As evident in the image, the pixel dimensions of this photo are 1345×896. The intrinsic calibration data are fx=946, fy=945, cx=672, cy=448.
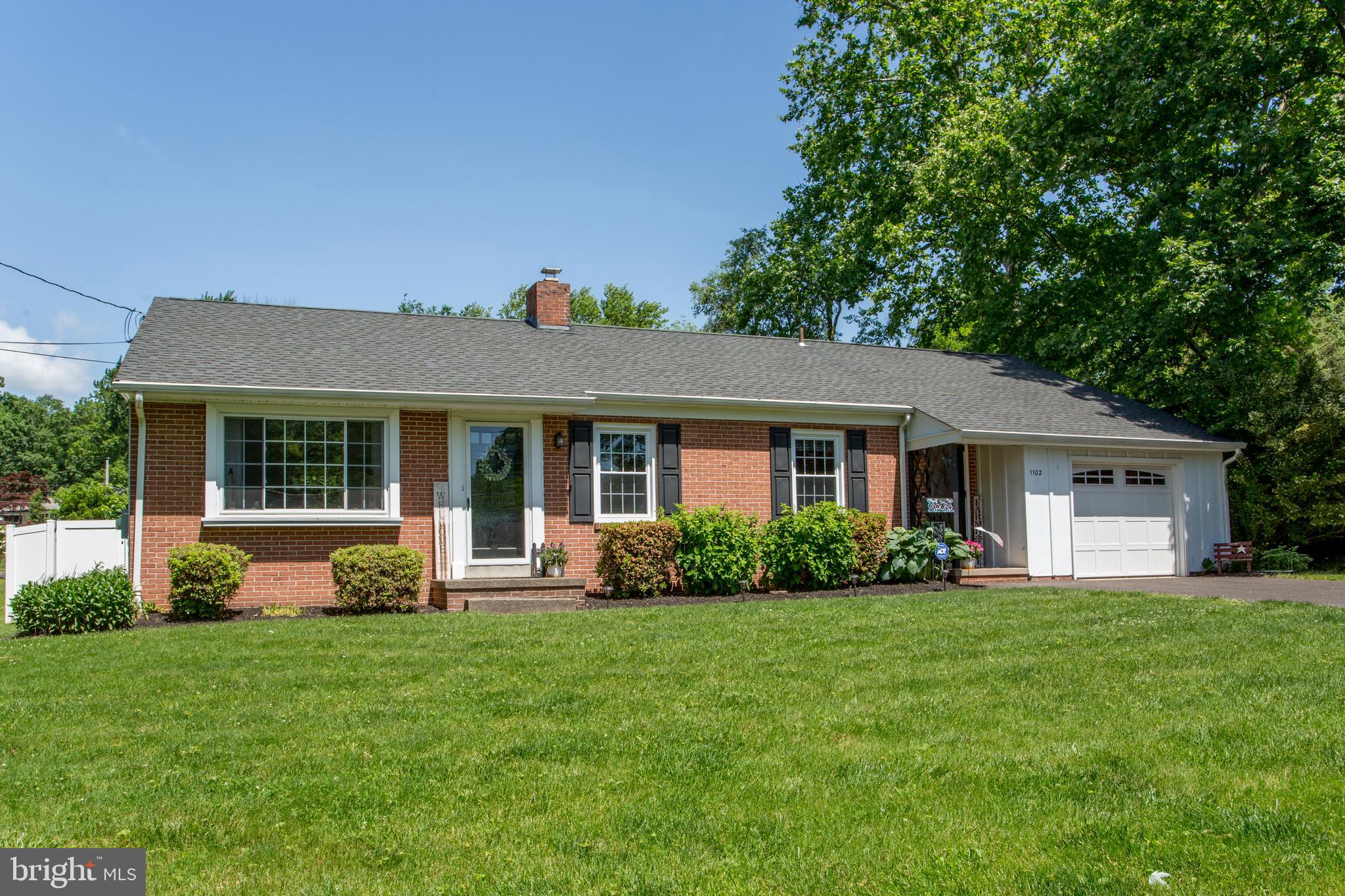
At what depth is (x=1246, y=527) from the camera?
18172 millimetres

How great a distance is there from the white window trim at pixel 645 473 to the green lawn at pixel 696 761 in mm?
5265

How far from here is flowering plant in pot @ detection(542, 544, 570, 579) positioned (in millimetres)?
13219

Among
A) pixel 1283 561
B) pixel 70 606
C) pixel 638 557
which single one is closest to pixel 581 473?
pixel 638 557

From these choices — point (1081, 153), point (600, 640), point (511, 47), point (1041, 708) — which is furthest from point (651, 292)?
point (1041, 708)

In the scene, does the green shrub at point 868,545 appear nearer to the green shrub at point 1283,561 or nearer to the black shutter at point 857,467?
the black shutter at point 857,467

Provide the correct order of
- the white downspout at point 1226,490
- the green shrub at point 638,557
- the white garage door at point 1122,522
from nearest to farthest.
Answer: the green shrub at point 638,557 → the white garage door at point 1122,522 → the white downspout at point 1226,490

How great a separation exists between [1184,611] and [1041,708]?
5363mm

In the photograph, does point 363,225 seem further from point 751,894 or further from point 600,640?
point 751,894

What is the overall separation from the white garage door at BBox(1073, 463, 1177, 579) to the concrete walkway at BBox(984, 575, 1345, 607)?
356 millimetres

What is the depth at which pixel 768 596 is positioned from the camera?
13.6 meters

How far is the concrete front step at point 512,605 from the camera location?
12070mm

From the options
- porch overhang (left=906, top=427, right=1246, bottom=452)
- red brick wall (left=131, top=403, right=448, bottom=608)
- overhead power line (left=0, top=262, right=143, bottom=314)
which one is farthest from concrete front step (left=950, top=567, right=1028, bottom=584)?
overhead power line (left=0, top=262, right=143, bottom=314)

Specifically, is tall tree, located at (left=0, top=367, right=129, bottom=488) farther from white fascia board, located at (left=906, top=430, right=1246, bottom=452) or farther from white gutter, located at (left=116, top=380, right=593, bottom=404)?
white fascia board, located at (left=906, top=430, right=1246, bottom=452)

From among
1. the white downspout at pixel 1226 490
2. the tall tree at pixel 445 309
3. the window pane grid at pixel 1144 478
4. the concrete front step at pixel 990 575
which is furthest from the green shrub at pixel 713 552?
the tall tree at pixel 445 309
